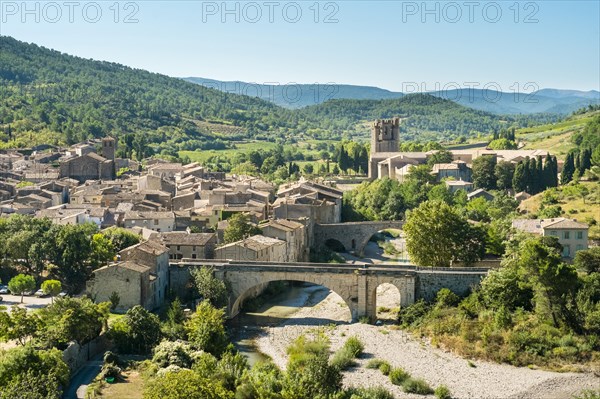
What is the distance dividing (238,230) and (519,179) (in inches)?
1305

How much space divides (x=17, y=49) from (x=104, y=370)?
161m

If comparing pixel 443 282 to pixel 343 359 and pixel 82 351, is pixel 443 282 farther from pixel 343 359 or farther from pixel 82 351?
pixel 82 351

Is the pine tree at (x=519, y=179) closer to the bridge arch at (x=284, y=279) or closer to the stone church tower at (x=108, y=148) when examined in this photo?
the bridge arch at (x=284, y=279)

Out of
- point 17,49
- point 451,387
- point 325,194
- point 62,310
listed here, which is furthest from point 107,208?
point 17,49

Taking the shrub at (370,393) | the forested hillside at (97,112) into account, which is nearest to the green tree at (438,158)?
the forested hillside at (97,112)

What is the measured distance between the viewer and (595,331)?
37.1m

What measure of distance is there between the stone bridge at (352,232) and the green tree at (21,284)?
23657 mm

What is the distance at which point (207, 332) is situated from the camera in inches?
1401

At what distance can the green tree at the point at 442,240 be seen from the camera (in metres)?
48.2

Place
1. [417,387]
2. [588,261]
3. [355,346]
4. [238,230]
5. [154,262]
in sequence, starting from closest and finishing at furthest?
[417,387] < [355,346] < [154,262] < [588,261] < [238,230]

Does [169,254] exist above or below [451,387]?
above

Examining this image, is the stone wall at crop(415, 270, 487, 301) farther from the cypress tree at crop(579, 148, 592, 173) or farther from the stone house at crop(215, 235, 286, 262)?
the cypress tree at crop(579, 148, 592, 173)

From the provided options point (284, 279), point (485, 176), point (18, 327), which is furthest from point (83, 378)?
point (485, 176)

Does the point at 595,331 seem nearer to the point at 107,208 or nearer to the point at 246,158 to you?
the point at 107,208
